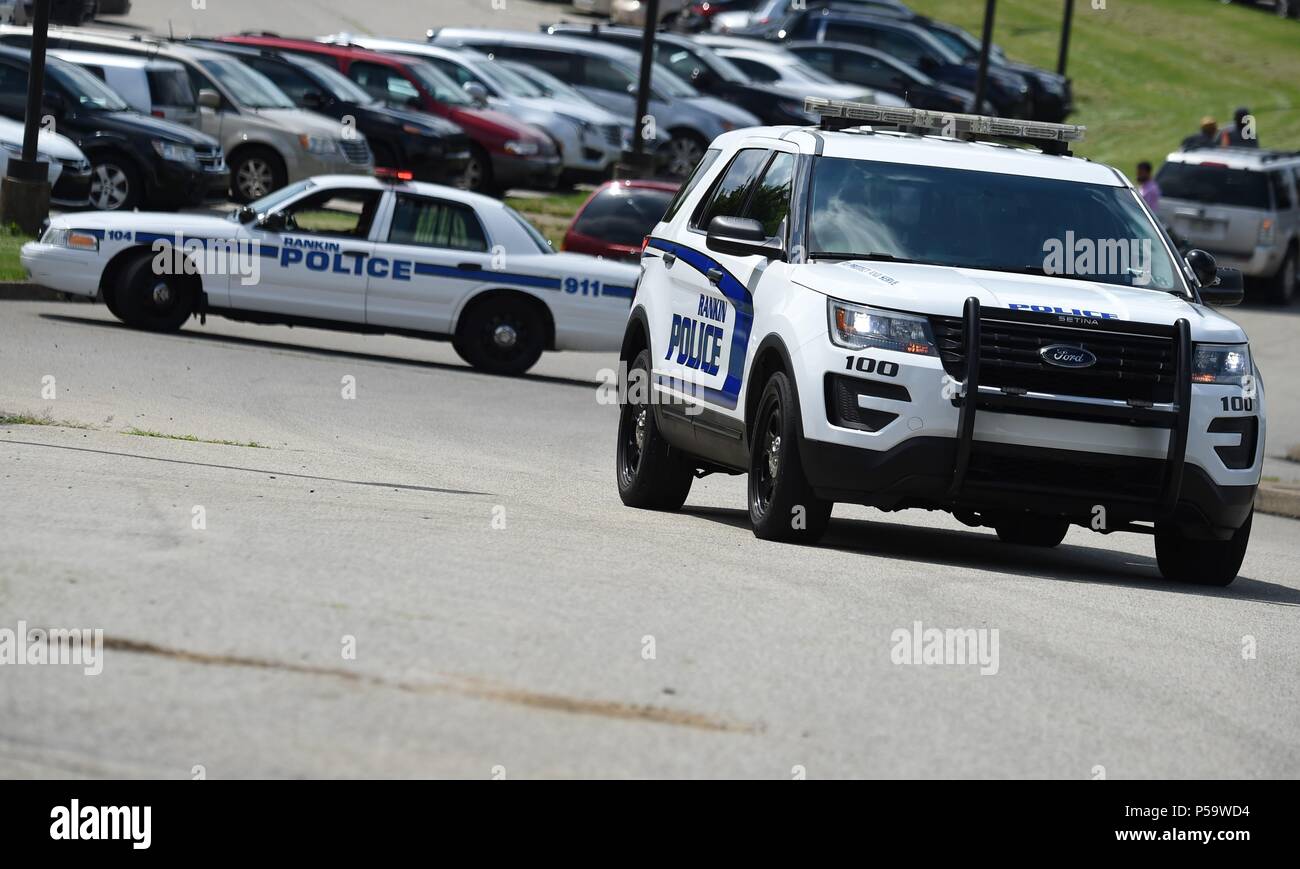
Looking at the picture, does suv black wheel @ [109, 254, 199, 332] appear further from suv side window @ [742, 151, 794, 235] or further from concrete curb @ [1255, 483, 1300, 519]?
suv side window @ [742, 151, 794, 235]

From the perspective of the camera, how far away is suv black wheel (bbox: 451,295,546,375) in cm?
1981

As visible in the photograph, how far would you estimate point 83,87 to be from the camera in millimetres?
26016

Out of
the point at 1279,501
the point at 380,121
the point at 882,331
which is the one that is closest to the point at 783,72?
the point at 380,121

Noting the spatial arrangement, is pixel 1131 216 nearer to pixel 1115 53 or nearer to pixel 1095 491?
pixel 1095 491

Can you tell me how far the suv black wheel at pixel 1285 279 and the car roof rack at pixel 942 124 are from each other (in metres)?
21.9

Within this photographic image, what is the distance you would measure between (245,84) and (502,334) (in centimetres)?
1111

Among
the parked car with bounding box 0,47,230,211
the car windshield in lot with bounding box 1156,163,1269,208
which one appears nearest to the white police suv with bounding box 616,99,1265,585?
the parked car with bounding box 0,47,230,211

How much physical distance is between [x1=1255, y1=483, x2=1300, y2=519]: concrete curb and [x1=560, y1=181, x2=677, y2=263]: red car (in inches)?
284

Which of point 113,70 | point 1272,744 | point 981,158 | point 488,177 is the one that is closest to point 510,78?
point 488,177

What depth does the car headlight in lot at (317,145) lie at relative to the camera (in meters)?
28.2

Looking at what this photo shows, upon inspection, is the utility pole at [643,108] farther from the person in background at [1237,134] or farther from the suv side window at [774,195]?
the suv side window at [774,195]

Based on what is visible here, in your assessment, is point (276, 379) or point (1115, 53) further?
point (1115, 53)
